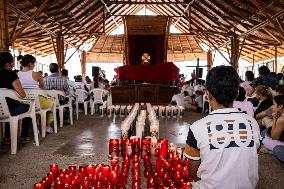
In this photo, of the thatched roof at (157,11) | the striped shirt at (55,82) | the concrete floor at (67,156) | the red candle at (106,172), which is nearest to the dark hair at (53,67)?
the striped shirt at (55,82)

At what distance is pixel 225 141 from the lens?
1544 millimetres

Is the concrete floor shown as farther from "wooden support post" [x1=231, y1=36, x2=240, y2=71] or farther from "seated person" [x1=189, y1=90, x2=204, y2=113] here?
"wooden support post" [x1=231, y1=36, x2=240, y2=71]

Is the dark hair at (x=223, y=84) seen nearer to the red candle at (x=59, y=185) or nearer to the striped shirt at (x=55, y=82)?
the red candle at (x=59, y=185)

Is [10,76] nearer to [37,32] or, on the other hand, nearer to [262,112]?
[262,112]

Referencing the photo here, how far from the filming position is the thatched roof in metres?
10.6

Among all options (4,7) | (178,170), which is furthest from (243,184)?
(4,7)

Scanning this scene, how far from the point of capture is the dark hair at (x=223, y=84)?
1576mm

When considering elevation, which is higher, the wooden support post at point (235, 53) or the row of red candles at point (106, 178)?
the wooden support post at point (235, 53)

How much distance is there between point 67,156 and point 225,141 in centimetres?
267

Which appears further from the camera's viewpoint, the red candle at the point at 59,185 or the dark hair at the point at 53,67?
the dark hair at the point at 53,67

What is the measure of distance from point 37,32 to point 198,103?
8941 millimetres

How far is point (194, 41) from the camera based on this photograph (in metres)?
22.9

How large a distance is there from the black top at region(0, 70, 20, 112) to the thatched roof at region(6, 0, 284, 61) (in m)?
5.10

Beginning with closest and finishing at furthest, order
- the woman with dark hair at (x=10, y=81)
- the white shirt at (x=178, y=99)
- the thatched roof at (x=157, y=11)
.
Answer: the woman with dark hair at (x=10, y=81) → the white shirt at (x=178, y=99) → the thatched roof at (x=157, y=11)
